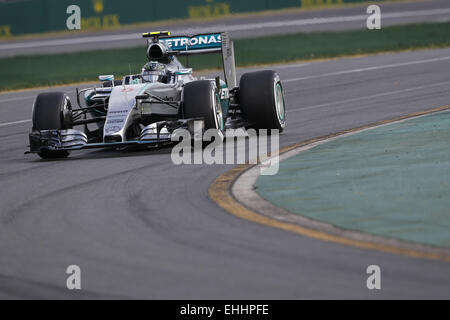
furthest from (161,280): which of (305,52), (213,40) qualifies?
(305,52)

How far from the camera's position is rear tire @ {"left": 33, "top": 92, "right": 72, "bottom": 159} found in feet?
38.4

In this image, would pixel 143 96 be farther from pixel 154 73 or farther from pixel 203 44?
pixel 203 44

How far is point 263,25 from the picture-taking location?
111ft

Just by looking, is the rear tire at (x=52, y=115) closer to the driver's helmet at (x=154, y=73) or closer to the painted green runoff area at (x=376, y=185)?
the driver's helmet at (x=154, y=73)

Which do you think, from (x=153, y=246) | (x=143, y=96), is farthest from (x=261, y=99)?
(x=153, y=246)

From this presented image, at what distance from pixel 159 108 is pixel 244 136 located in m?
1.39

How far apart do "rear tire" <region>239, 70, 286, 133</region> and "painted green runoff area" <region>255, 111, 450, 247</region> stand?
3.90 ft

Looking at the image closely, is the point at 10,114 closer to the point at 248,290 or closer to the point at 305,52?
the point at 305,52

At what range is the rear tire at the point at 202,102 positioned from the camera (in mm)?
11281

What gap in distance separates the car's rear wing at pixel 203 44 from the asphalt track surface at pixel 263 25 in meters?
17.7

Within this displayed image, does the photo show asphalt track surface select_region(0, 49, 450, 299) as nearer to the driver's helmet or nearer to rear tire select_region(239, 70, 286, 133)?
rear tire select_region(239, 70, 286, 133)

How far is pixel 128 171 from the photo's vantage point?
10.0m

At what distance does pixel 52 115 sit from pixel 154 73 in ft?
4.87

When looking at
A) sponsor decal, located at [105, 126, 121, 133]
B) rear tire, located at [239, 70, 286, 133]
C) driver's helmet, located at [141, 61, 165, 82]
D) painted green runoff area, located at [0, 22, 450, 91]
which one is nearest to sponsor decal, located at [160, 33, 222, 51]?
driver's helmet, located at [141, 61, 165, 82]
